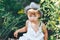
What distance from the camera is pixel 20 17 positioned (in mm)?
2047

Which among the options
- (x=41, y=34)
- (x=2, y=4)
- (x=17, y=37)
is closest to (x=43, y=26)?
(x=41, y=34)

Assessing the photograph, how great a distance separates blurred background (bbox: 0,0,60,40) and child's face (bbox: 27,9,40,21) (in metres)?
0.05

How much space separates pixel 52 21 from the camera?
6.54ft

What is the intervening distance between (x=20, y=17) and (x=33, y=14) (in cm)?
12

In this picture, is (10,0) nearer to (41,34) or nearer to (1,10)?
(1,10)

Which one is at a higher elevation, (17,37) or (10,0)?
(10,0)

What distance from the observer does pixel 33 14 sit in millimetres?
1968

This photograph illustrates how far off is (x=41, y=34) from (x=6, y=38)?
0.83 ft

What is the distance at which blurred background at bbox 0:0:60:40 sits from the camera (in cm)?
198

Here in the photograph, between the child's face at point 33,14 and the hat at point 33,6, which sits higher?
the hat at point 33,6

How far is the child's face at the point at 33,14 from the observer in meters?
1.96

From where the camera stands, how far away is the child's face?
1964 millimetres

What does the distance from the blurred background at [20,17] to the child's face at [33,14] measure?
0.05 m

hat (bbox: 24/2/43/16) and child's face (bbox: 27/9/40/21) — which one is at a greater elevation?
hat (bbox: 24/2/43/16)
